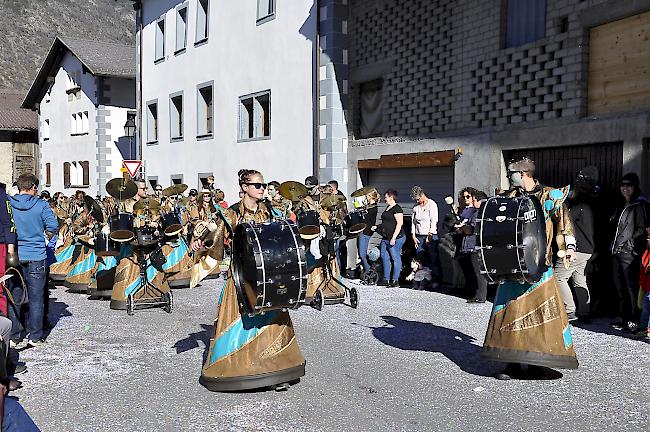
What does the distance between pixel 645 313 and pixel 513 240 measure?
274 centimetres

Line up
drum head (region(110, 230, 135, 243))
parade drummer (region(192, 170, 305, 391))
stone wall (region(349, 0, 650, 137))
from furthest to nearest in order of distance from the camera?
stone wall (region(349, 0, 650, 137)) → drum head (region(110, 230, 135, 243)) → parade drummer (region(192, 170, 305, 391))

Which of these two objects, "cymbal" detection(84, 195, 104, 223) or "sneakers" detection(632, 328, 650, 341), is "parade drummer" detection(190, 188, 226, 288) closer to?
"sneakers" detection(632, 328, 650, 341)

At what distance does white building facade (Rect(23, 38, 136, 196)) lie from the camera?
30.9m

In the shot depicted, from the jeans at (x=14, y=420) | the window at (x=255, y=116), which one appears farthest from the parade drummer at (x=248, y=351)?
the window at (x=255, y=116)

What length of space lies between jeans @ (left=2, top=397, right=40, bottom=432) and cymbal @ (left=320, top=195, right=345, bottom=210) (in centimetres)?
788

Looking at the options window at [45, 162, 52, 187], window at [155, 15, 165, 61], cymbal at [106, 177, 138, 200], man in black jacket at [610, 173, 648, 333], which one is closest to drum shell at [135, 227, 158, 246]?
cymbal at [106, 177, 138, 200]

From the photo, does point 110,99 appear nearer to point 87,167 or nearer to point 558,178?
point 87,167

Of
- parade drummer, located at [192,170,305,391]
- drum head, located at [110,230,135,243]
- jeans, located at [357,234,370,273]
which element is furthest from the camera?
jeans, located at [357,234,370,273]

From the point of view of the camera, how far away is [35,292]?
8023 mm

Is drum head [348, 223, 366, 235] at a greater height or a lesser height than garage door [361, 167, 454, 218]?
lesser

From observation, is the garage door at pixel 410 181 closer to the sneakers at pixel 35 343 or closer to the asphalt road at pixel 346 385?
the asphalt road at pixel 346 385

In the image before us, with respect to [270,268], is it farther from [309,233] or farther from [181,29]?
[181,29]

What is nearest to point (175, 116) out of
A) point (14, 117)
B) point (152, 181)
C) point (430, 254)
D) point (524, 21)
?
point (152, 181)

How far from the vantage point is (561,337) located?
6.06 metres
